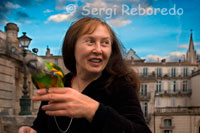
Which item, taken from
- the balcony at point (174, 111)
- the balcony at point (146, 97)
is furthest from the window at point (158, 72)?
the balcony at point (146, 97)

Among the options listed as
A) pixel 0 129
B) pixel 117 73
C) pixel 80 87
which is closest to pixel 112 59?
pixel 117 73

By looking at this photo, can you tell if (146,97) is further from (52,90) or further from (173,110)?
(52,90)

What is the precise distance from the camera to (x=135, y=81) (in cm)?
134

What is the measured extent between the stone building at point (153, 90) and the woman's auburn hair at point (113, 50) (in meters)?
0.17

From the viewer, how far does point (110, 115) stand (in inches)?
41.1

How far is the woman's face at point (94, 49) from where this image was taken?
1216 mm

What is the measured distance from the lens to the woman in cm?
97

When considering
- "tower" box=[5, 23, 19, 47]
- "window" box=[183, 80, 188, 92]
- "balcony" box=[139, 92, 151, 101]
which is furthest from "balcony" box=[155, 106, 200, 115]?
"tower" box=[5, 23, 19, 47]

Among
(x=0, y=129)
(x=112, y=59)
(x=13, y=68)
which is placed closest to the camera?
(x=112, y=59)

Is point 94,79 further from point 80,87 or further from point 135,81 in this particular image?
point 135,81

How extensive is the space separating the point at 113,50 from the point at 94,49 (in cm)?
30

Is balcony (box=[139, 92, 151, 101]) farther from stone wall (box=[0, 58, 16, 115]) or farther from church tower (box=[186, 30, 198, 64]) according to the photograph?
church tower (box=[186, 30, 198, 64])

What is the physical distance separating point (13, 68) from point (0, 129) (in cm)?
289

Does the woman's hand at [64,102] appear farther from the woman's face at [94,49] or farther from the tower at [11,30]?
the tower at [11,30]
